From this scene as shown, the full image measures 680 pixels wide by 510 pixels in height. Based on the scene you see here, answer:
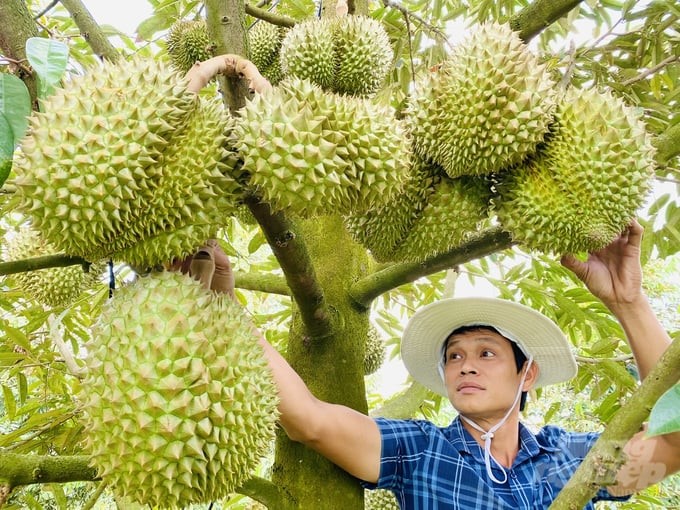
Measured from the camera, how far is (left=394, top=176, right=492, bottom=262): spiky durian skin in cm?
155

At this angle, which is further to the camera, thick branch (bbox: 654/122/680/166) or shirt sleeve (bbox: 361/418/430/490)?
shirt sleeve (bbox: 361/418/430/490)

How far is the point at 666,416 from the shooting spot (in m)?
0.69

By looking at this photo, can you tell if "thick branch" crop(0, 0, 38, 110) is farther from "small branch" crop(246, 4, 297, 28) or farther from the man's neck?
the man's neck

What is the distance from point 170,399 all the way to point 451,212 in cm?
90

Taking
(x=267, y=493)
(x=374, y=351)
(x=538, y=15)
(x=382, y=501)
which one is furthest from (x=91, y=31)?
(x=382, y=501)

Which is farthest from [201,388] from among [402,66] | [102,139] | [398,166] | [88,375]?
[402,66]

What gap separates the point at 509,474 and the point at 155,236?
1.55m

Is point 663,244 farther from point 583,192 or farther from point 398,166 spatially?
point 398,166

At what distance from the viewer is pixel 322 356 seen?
2002 millimetres

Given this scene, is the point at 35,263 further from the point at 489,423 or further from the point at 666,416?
the point at 489,423

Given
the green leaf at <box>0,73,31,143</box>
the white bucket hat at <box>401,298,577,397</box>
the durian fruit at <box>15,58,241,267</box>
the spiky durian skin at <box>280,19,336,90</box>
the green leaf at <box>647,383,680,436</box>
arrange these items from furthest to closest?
the white bucket hat at <box>401,298,577,397</box>
the spiky durian skin at <box>280,19,336,90</box>
the durian fruit at <box>15,58,241,267</box>
the green leaf at <box>0,73,31,143</box>
the green leaf at <box>647,383,680,436</box>

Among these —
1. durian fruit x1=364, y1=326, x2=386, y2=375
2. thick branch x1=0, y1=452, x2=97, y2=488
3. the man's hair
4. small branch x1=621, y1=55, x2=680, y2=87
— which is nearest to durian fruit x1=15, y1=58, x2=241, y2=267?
thick branch x1=0, y1=452, x2=97, y2=488

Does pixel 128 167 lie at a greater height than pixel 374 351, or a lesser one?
greater

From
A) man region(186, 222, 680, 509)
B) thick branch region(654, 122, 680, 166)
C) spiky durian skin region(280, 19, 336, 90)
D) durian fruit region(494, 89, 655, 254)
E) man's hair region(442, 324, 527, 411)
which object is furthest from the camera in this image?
man's hair region(442, 324, 527, 411)
